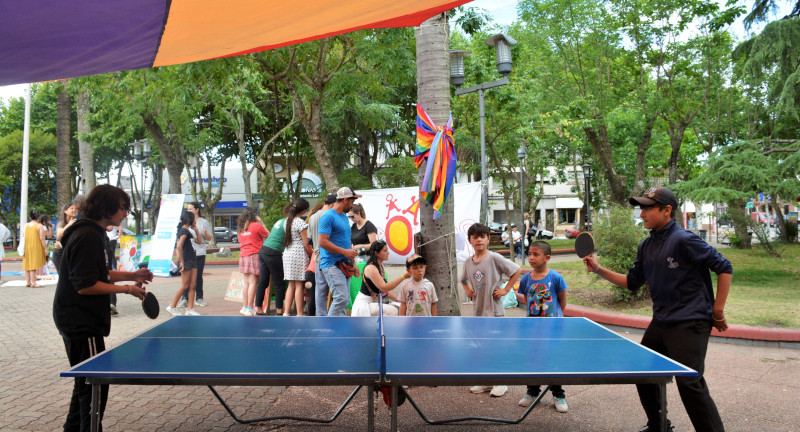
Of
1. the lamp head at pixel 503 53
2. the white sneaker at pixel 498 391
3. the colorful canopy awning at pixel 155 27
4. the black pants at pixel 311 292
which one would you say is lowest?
the white sneaker at pixel 498 391

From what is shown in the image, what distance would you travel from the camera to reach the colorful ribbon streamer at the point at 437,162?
6324 millimetres

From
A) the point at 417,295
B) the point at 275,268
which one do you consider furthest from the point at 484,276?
the point at 275,268

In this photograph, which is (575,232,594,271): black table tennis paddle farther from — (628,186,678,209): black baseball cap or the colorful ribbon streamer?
the colorful ribbon streamer

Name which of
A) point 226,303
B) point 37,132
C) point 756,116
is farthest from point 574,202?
point 226,303

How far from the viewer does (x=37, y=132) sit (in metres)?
39.5

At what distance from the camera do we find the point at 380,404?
5344 millimetres

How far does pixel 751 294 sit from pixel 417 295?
7884mm

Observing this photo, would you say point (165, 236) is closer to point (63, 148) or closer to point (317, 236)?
point (317, 236)

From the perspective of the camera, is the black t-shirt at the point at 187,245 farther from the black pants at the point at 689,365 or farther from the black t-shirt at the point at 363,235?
the black pants at the point at 689,365

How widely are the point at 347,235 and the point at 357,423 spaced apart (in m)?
2.71

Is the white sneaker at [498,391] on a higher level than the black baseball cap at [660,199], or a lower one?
lower

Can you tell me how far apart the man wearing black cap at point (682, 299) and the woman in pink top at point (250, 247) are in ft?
21.2

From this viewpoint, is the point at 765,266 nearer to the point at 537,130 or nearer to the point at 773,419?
the point at 537,130

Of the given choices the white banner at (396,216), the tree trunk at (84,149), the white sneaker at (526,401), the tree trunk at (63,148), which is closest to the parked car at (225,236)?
the tree trunk at (84,149)
